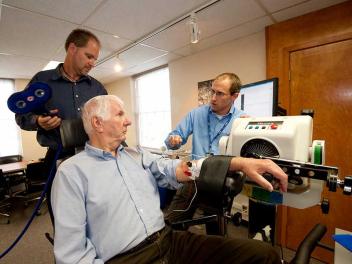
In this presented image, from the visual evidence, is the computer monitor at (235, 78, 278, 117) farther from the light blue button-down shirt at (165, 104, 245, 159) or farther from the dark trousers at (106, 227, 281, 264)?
the dark trousers at (106, 227, 281, 264)

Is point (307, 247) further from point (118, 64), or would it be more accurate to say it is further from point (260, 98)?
point (118, 64)

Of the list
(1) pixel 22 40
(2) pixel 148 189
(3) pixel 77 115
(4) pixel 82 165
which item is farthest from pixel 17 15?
(2) pixel 148 189

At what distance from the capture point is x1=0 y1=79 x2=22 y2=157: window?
481 centimetres

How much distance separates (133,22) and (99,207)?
6.56 feet

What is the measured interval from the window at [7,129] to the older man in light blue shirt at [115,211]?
4826 millimetres

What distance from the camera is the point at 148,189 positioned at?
4.27 feet

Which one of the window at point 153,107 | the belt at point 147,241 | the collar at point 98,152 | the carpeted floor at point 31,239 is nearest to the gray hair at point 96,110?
the collar at point 98,152

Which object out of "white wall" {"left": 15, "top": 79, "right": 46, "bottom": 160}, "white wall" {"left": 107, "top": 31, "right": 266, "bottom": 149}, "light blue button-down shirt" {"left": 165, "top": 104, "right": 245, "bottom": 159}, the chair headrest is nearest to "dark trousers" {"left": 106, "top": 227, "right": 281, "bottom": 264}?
the chair headrest

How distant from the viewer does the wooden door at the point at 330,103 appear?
207 cm

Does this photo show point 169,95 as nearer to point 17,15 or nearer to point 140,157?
point 17,15

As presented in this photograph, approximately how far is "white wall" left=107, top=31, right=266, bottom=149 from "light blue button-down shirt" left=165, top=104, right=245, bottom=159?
1107 mm

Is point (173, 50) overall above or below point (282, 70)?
above

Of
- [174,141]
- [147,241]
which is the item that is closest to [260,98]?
[174,141]

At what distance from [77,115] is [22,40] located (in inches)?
73.5
